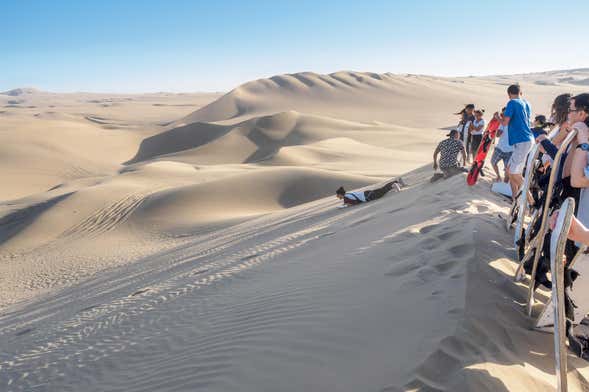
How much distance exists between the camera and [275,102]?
60.0m

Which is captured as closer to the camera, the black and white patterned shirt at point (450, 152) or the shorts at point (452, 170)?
the black and white patterned shirt at point (450, 152)

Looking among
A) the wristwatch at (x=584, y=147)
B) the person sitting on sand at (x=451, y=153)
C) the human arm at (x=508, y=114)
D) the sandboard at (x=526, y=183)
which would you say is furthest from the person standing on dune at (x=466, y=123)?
the wristwatch at (x=584, y=147)

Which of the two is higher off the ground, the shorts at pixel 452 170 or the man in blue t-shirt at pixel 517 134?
the man in blue t-shirt at pixel 517 134

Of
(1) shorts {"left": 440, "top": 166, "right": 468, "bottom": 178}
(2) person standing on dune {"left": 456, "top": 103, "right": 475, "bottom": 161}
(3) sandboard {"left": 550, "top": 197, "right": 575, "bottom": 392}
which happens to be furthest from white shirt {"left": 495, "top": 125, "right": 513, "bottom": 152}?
(3) sandboard {"left": 550, "top": 197, "right": 575, "bottom": 392}

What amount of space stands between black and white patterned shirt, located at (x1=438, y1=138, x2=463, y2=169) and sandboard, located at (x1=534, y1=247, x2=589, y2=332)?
5752mm

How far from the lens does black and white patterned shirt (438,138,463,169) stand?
8.50 m

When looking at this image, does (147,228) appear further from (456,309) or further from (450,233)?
(456,309)

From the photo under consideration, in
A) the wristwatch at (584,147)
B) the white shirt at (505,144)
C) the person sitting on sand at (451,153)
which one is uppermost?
the wristwatch at (584,147)

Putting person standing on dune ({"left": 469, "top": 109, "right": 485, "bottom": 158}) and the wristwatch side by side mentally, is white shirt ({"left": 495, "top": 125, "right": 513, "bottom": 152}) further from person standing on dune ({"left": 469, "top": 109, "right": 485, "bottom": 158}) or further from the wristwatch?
the wristwatch

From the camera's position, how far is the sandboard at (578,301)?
2994mm

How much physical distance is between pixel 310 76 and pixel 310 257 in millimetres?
68057

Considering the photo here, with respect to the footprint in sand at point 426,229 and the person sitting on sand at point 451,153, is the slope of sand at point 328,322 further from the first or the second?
the person sitting on sand at point 451,153

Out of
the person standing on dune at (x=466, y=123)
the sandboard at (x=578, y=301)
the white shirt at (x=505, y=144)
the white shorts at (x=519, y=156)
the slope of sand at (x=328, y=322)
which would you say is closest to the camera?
the slope of sand at (x=328, y=322)

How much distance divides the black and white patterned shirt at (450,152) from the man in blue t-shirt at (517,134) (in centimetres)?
218
